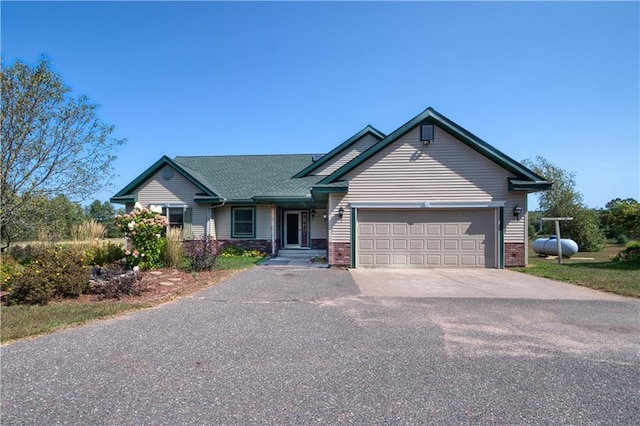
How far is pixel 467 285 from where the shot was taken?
29.8 feet

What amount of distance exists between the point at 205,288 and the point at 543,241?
21.6m

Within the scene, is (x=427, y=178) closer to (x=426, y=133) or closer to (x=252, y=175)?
(x=426, y=133)

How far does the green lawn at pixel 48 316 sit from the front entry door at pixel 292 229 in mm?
11724

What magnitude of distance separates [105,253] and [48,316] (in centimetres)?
712

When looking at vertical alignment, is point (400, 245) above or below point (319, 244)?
above

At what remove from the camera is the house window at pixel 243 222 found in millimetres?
17172

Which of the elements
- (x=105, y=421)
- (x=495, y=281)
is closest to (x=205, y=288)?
(x=105, y=421)

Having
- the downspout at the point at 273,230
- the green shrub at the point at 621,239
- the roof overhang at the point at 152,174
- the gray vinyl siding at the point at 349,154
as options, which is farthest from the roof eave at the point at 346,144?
the green shrub at the point at 621,239

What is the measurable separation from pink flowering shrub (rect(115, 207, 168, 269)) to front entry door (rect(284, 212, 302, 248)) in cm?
784

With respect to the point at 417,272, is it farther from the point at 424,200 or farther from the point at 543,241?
the point at 543,241

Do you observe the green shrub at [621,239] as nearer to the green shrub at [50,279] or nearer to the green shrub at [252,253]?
the green shrub at [252,253]

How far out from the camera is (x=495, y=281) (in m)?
9.67

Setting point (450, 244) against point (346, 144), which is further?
point (346, 144)

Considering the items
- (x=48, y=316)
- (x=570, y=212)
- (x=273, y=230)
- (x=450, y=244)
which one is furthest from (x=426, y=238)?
(x=570, y=212)
